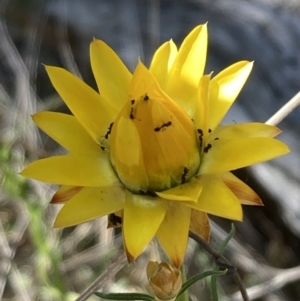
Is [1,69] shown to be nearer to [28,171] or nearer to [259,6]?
[259,6]

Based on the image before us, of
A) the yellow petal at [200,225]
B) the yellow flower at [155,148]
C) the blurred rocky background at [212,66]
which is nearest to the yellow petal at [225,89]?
the yellow flower at [155,148]

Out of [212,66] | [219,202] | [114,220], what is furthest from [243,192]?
[212,66]

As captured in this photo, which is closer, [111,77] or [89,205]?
[89,205]

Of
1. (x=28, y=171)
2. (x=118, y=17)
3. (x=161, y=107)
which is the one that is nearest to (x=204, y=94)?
(x=161, y=107)

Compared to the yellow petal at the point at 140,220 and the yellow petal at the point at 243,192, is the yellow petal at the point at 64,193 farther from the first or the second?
the yellow petal at the point at 243,192

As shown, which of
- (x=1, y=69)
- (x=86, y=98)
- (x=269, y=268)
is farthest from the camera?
(x=1, y=69)

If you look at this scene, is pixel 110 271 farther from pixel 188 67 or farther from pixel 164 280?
pixel 188 67

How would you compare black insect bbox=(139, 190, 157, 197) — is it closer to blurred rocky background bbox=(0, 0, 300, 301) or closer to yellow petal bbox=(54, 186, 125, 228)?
yellow petal bbox=(54, 186, 125, 228)
